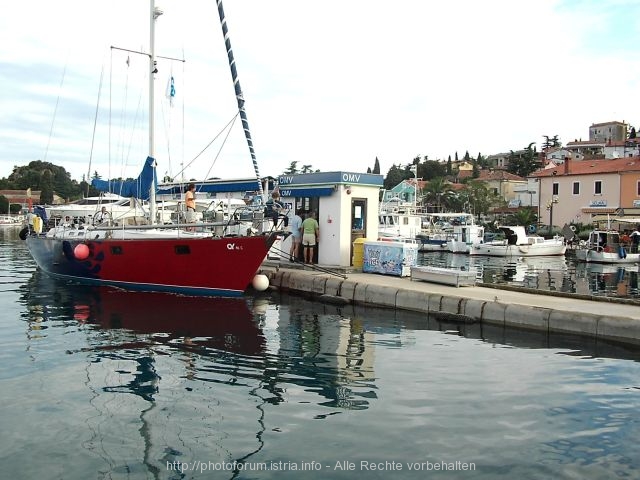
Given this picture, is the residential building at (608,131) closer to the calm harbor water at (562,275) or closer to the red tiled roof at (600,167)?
the red tiled roof at (600,167)

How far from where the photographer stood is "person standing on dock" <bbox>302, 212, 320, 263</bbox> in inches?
724

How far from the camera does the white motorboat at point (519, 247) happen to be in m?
38.6

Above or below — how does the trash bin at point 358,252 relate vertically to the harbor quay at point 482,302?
above

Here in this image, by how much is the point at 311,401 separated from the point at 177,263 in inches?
392

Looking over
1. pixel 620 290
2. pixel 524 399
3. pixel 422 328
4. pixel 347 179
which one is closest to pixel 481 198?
pixel 620 290

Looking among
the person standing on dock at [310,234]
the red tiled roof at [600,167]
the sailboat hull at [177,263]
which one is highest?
the red tiled roof at [600,167]

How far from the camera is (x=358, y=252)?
1827 centimetres

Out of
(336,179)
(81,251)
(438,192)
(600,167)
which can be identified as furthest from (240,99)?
(438,192)

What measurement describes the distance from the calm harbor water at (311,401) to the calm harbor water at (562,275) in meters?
10.1

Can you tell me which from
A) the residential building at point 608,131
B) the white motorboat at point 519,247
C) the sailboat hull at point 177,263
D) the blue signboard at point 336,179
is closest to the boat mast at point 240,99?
the sailboat hull at point 177,263

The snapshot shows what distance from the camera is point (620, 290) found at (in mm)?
21219

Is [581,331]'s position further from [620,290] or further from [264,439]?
[620,290]

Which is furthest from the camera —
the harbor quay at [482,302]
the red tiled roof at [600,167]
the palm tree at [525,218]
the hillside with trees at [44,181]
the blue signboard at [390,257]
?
the hillside with trees at [44,181]

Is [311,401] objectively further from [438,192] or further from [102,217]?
[438,192]
